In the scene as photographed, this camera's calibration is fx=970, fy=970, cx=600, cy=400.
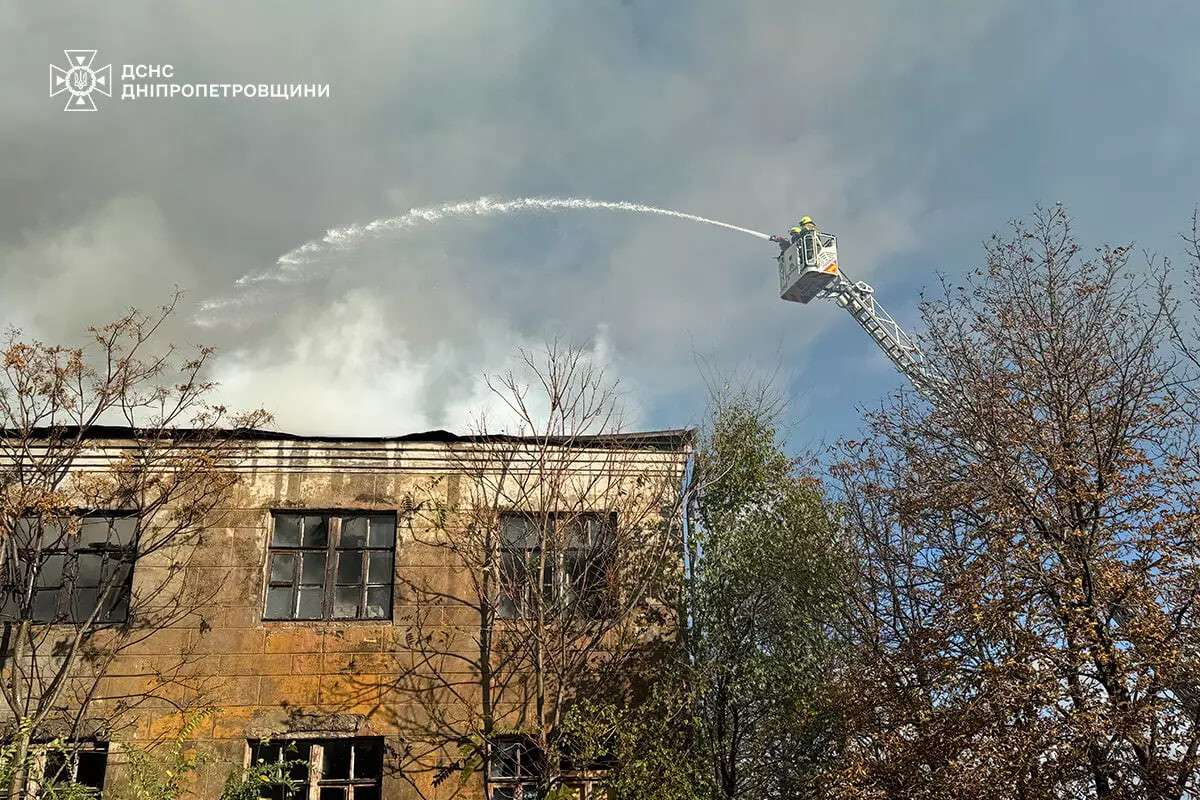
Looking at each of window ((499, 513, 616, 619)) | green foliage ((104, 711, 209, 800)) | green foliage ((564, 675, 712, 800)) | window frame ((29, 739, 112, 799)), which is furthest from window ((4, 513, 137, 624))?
green foliage ((564, 675, 712, 800))

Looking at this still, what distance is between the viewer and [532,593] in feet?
49.2

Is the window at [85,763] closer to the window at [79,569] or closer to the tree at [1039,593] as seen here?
the window at [79,569]

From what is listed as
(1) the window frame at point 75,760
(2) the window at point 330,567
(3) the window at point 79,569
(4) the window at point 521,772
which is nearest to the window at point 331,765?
(4) the window at point 521,772

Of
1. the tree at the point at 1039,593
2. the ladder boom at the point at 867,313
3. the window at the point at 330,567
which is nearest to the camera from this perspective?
the tree at the point at 1039,593

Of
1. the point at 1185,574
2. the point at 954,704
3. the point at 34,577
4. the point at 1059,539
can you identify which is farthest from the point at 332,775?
the point at 1185,574

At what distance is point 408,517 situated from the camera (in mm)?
15773

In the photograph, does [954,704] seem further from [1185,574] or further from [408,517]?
[408,517]

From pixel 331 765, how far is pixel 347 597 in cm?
250

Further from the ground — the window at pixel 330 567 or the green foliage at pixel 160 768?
the window at pixel 330 567

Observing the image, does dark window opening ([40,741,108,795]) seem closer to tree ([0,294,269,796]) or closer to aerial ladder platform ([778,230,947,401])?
tree ([0,294,269,796])

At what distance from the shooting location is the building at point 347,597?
1431 cm

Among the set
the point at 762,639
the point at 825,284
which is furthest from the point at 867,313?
the point at 762,639

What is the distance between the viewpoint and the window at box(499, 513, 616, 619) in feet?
48.7

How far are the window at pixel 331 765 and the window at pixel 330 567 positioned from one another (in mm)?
1892
